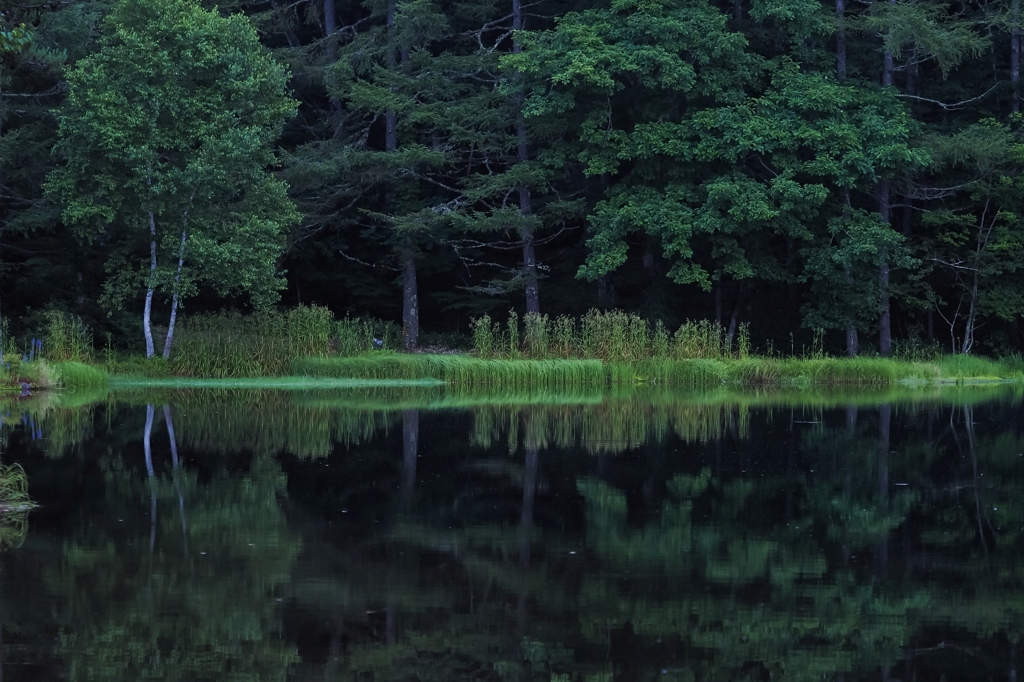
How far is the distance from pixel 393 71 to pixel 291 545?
78.1ft

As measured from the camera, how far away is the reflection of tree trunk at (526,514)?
7.49 meters

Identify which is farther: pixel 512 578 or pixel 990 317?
pixel 990 317

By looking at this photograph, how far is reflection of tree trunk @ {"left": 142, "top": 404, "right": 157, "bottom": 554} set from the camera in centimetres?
964

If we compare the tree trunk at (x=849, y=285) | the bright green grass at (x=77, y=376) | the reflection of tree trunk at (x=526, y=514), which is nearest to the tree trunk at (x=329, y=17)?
the bright green grass at (x=77, y=376)

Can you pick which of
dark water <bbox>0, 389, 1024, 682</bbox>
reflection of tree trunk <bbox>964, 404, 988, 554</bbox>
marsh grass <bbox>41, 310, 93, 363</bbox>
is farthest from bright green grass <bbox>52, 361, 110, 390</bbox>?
reflection of tree trunk <bbox>964, 404, 988, 554</bbox>

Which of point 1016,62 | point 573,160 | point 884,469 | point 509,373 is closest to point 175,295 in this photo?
point 509,373

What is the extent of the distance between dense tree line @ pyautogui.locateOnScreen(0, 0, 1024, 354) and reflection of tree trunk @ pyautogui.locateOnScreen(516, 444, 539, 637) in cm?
1401

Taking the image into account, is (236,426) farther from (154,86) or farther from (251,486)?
(154,86)

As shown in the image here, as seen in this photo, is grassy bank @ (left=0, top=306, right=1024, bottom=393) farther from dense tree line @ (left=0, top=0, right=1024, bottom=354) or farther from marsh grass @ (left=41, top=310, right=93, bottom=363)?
dense tree line @ (left=0, top=0, right=1024, bottom=354)

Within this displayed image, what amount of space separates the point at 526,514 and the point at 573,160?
2310 centimetres

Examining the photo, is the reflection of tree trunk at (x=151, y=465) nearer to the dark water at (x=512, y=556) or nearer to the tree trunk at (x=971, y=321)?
the dark water at (x=512, y=556)

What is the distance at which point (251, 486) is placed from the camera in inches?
466

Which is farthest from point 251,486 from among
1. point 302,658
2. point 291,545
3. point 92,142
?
point 92,142

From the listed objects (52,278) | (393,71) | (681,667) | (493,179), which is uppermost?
(393,71)
